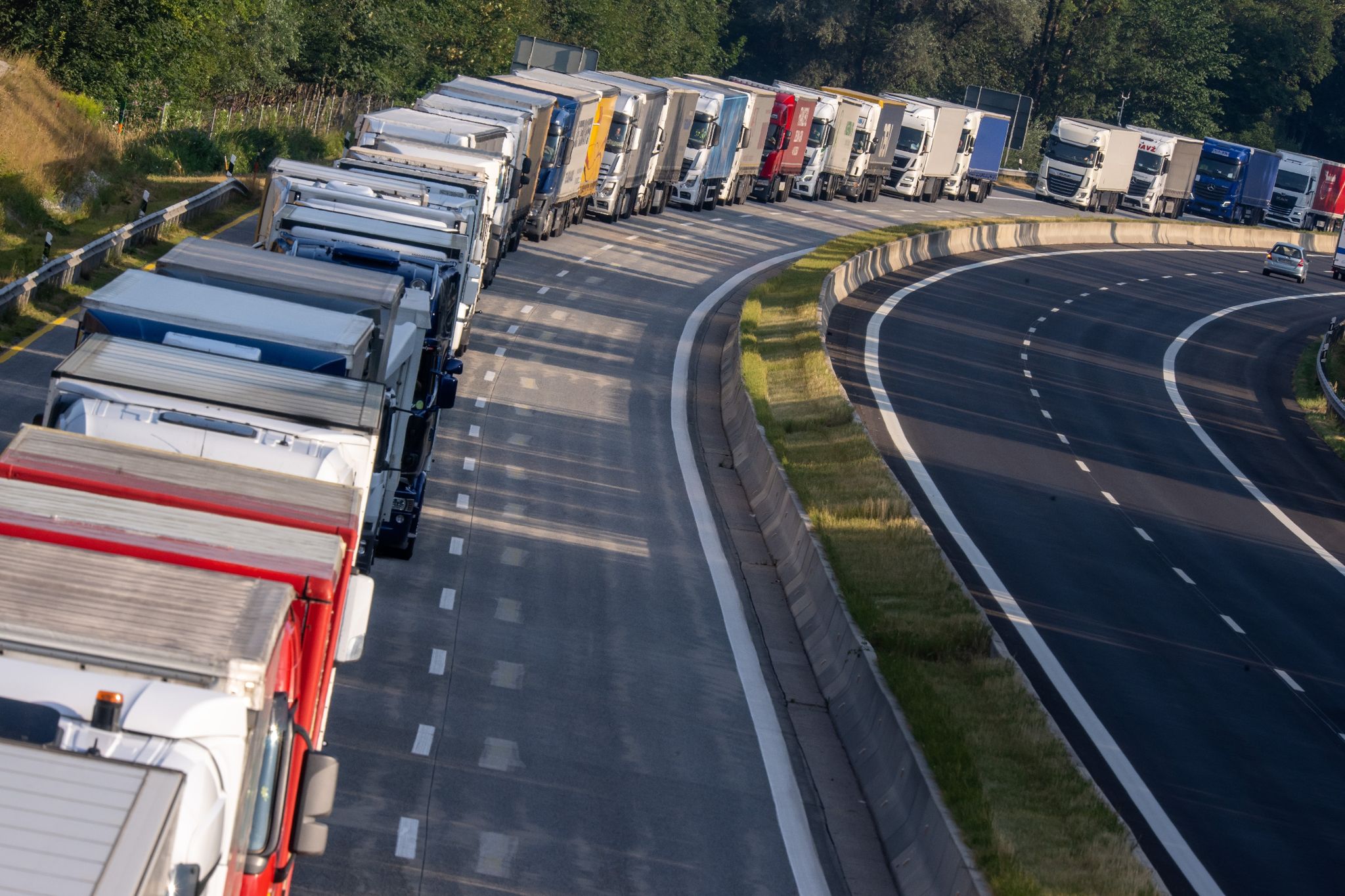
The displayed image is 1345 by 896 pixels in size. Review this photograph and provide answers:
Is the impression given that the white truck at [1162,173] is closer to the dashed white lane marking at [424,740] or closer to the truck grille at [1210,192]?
the truck grille at [1210,192]

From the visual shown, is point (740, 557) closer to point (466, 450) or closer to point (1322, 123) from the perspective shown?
point (466, 450)

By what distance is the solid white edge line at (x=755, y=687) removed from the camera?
12.5 m

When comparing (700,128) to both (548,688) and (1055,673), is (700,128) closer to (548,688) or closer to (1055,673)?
(1055,673)

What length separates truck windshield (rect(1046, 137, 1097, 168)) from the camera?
8488 centimetres

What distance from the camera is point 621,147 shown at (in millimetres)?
48938

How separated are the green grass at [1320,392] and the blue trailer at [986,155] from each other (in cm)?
2959

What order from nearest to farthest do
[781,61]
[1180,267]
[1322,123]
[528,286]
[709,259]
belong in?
[528,286]
[709,259]
[1180,267]
[781,61]
[1322,123]

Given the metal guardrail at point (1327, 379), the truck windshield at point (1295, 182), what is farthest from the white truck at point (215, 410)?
the truck windshield at point (1295, 182)

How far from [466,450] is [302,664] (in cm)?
1455

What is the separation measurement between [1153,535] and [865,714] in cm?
1316

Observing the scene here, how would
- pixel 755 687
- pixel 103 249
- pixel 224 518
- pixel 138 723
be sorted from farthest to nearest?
1. pixel 103 249
2. pixel 755 687
3. pixel 224 518
4. pixel 138 723

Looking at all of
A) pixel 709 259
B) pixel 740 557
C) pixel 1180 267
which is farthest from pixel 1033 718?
pixel 1180 267

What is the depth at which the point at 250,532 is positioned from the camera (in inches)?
346

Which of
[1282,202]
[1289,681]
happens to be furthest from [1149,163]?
[1289,681]
